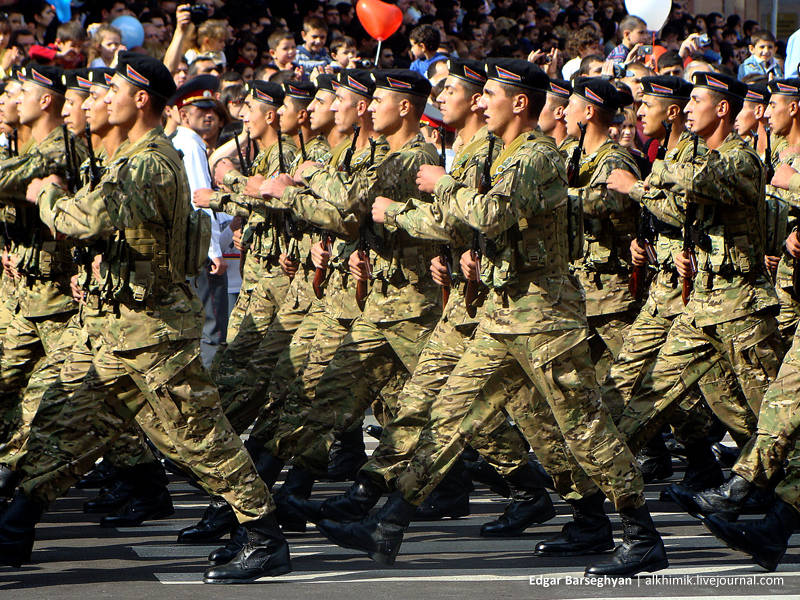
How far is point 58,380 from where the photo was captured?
6.62 m

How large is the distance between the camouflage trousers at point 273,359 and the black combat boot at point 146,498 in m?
0.55

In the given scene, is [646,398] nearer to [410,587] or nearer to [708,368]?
[708,368]

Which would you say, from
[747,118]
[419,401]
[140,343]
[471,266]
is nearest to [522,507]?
[419,401]

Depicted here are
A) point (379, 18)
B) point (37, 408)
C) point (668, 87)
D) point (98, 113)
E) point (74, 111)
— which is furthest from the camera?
point (379, 18)

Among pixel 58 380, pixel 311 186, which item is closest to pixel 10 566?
pixel 58 380

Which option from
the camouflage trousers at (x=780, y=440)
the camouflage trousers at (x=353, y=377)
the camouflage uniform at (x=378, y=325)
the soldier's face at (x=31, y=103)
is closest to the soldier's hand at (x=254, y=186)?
the camouflage uniform at (x=378, y=325)

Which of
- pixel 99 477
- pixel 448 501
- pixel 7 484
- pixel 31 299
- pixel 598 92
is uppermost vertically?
pixel 598 92

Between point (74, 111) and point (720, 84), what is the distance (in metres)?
3.48

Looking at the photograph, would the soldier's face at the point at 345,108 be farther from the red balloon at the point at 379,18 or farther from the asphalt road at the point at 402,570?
the red balloon at the point at 379,18

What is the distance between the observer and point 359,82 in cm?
825

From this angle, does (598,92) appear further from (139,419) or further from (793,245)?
(139,419)

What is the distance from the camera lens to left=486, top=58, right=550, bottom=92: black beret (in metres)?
6.60

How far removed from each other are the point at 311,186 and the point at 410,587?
240 centimetres

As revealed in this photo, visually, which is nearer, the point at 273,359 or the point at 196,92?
the point at 273,359
